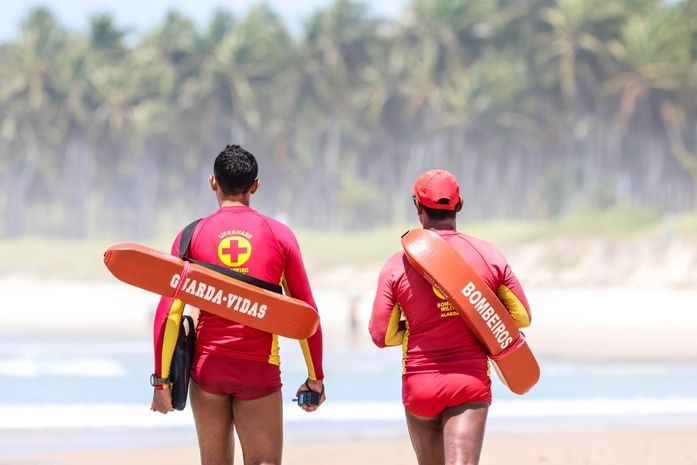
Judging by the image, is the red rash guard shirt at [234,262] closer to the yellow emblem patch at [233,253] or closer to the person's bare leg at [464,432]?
the yellow emblem patch at [233,253]

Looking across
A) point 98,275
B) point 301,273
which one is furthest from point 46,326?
point 98,275

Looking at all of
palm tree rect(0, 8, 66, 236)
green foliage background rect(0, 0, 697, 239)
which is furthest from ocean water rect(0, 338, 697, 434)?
palm tree rect(0, 8, 66, 236)

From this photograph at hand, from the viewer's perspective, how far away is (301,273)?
14.8 feet

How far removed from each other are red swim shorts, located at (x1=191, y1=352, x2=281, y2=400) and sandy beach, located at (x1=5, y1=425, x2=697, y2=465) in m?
4.56

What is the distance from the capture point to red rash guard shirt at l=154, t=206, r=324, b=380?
4395 mm

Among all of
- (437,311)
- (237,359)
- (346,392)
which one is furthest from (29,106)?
(437,311)

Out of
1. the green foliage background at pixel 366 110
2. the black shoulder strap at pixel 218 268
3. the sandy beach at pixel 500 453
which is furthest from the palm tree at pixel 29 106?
the black shoulder strap at pixel 218 268

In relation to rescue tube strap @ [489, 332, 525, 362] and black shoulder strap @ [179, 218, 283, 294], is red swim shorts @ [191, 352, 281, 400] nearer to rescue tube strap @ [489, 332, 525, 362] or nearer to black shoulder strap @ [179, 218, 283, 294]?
black shoulder strap @ [179, 218, 283, 294]

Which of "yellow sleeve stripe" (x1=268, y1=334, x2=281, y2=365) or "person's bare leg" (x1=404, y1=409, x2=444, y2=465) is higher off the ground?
"yellow sleeve stripe" (x1=268, y1=334, x2=281, y2=365)

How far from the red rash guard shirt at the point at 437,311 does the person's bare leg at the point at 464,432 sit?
14 cm

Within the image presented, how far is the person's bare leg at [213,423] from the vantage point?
441 cm

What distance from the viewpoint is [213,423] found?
442 centimetres

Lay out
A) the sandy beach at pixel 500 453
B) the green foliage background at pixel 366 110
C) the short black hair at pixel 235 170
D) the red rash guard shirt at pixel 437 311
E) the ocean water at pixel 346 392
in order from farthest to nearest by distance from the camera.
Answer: the green foliage background at pixel 366 110, the ocean water at pixel 346 392, the sandy beach at pixel 500 453, the short black hair at pixel 235 170, the red rash guard shirt at pixel 437 311

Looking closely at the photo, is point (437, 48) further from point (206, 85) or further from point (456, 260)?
point (456, 260)
